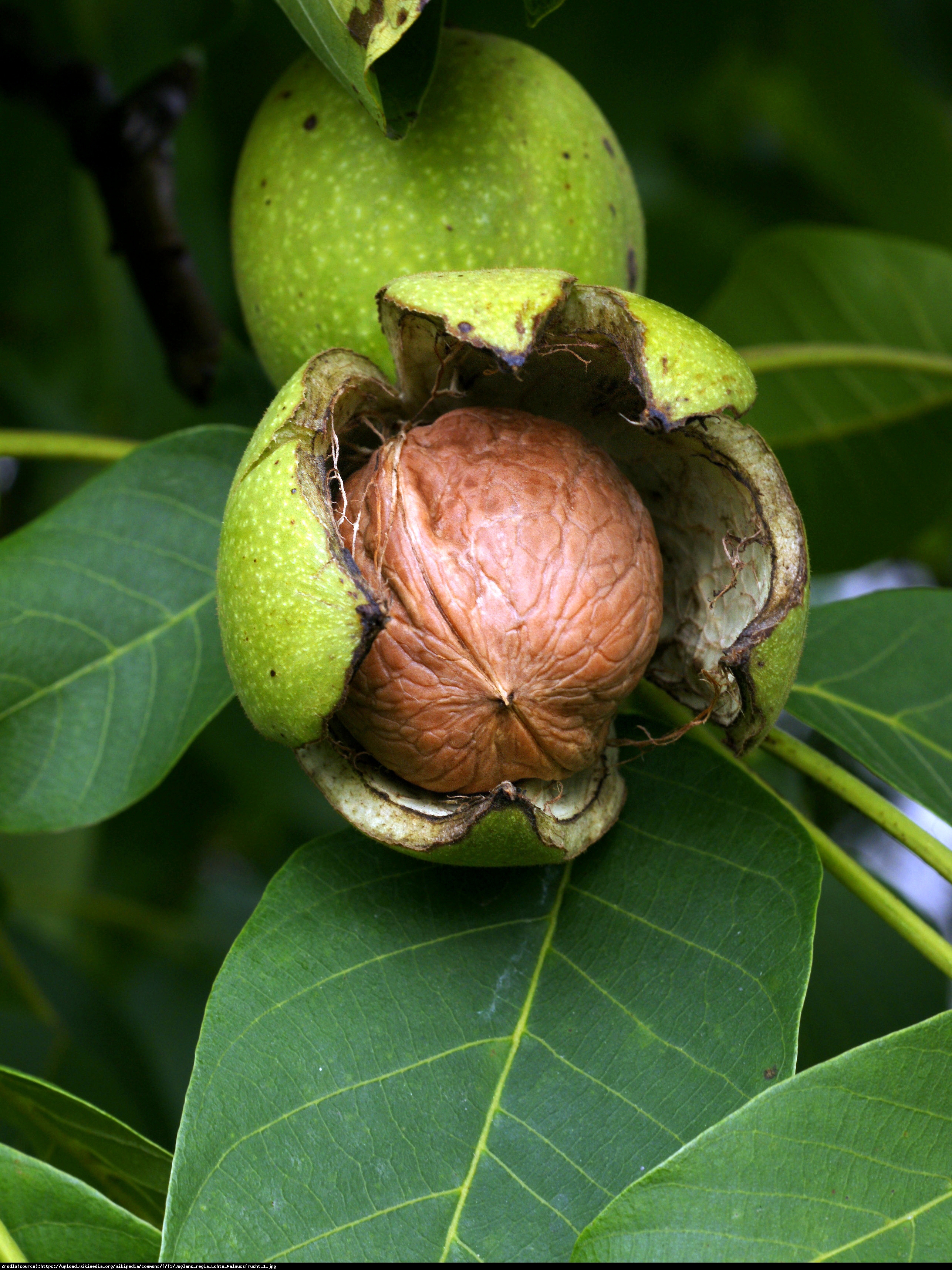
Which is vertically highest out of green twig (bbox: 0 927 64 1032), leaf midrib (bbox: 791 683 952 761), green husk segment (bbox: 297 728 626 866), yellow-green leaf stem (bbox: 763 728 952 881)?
green husk segment (bbox: 297 728 626 866)

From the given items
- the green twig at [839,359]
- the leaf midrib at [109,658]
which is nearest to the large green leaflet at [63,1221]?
the leaf midrib at [109,658]

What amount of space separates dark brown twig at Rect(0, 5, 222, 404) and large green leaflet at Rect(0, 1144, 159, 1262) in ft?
4.29

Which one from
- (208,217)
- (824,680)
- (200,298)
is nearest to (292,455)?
(824,680)

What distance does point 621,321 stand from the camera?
1.06 metres

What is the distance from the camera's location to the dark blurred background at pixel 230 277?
206 cm

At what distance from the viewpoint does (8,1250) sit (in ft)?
3.21

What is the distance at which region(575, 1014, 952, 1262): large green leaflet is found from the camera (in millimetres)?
940

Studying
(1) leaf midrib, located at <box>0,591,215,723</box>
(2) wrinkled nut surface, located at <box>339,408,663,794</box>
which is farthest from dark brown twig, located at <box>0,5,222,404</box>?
(2) wrinkled nut surface, located at <box>339,408,663,794</box>

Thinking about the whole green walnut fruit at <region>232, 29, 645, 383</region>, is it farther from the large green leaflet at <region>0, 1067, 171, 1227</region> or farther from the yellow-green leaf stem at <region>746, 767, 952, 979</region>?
the large green leaflet at <region>0, 1067, 171, 1227</region>

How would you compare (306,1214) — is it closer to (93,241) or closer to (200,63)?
(200,63)

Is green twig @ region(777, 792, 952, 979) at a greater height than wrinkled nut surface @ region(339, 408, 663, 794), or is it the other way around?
wrinkled nut surface @ region(339, 408, 663, 794)

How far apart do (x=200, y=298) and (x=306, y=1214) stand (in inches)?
56.7

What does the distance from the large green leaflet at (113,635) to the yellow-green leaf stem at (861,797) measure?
0.69 meters

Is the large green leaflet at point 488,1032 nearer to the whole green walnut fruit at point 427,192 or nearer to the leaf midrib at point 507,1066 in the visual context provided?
the leaf midrib at point 507,1066
